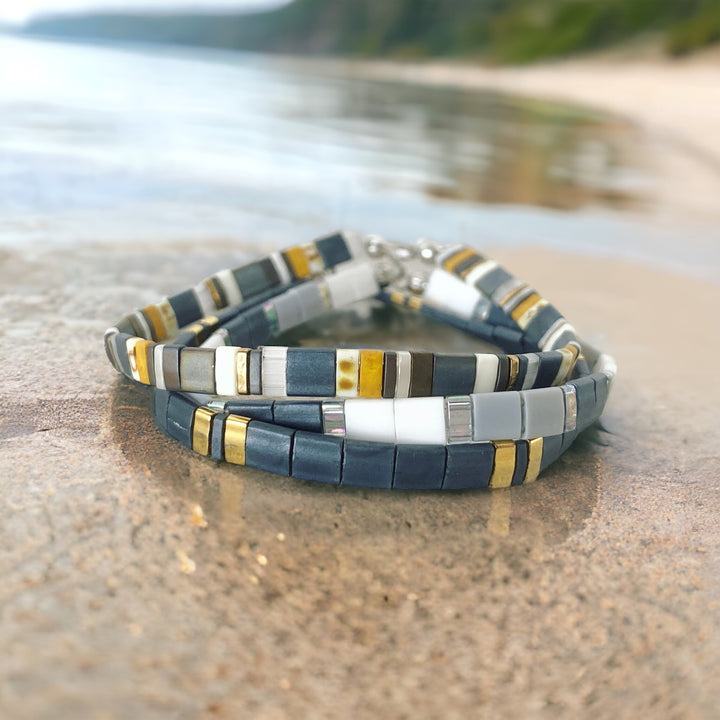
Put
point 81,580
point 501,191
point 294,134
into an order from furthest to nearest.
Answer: point 294,134
point 501,191
point 81,580

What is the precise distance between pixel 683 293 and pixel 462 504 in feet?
4.98

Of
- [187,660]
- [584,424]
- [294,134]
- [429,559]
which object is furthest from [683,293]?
[294,134]

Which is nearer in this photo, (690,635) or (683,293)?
(690,635)

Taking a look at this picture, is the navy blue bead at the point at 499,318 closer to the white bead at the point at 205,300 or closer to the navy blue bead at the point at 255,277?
the navy blue bead at the point at 255,277

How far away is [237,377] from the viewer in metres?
1.17

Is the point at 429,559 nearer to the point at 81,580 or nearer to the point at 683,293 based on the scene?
the point at 81,580

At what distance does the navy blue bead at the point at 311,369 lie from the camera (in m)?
1.15

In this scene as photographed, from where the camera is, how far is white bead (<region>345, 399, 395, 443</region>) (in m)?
1.14

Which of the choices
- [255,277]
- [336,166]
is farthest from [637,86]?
[255,277]

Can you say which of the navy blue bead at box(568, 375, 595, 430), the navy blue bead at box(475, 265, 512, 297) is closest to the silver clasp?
the navy blue bead at box(475, 265, 512, 297)

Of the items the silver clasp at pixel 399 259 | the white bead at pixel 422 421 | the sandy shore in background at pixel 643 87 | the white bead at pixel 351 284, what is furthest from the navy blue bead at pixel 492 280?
the sandy shore in background at pixel 643 87

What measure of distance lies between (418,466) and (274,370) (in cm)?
27

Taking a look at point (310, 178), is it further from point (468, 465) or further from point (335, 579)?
point (335, 579)

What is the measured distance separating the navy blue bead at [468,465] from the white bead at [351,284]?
2.38 ft
